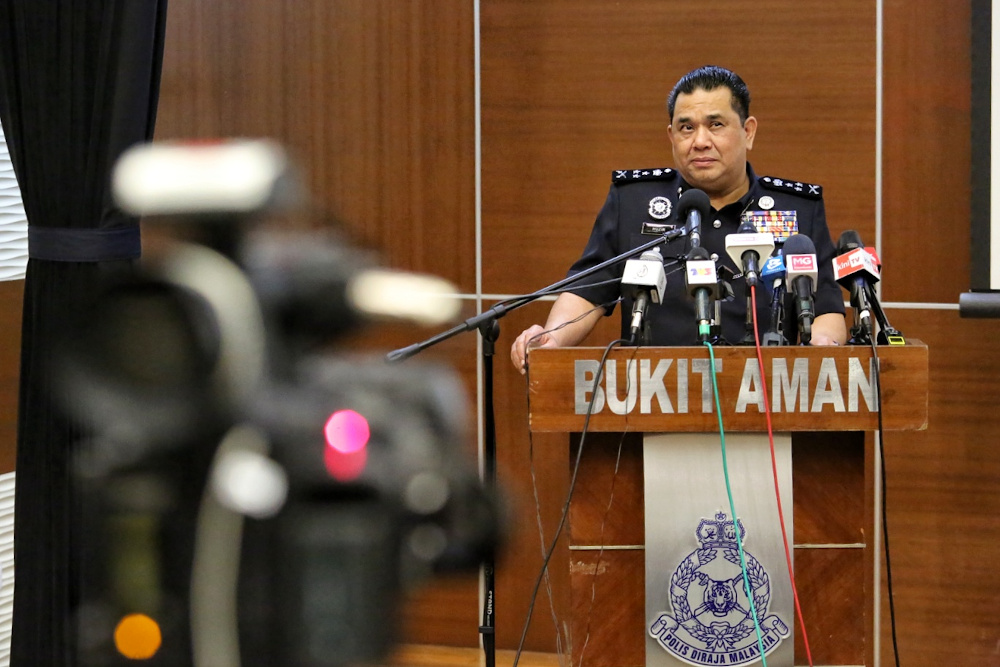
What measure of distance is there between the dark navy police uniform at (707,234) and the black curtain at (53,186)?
1.09 meters

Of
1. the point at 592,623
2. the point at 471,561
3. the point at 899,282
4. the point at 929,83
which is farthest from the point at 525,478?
the point at 471,561

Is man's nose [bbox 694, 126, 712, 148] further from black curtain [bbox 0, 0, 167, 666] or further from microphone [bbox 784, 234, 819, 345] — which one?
black curtain [bbox 0, 0, 167, 666]

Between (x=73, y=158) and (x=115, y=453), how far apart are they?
1.72m

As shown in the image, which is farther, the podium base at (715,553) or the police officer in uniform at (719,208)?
the police officer in uniform at (719,208)

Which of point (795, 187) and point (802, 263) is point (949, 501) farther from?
point (802, 263)

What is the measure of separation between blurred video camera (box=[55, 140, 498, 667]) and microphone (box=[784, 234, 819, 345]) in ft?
4.20

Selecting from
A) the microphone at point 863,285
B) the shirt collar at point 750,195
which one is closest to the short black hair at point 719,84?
the shirt collar at point 750,195

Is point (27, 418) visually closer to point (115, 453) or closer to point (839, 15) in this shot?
point (115, 453)

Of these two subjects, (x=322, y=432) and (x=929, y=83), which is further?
(x=929, y=83)

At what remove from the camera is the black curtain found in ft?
6.79

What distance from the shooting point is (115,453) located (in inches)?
22.8

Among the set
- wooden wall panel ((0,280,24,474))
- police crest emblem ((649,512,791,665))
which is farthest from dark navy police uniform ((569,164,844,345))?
wooden wall panel ((0,280,24,474))

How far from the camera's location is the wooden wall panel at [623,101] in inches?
125

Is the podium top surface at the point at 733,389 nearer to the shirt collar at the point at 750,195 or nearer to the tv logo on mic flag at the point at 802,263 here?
the tv logo on mic flag at the point at 802,263
